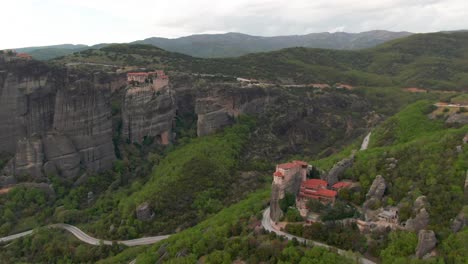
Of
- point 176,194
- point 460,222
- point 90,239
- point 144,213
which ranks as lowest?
point 90,239

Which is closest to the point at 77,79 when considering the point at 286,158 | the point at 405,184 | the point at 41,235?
the point at 41,235

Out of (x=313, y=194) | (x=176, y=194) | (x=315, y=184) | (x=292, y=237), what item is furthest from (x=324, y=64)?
(x=292, y=237)

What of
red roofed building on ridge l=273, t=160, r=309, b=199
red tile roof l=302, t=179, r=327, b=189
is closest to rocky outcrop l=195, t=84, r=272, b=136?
red tile roof l=302, t=179, r=327, b=189

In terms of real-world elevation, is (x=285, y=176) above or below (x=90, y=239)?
above

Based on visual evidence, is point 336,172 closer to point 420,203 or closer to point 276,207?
point 276,207

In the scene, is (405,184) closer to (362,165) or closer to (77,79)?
(362,165)

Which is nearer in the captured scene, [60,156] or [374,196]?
[374,196]

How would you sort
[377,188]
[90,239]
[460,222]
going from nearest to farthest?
[460,222] < [377,188] < [90,239]

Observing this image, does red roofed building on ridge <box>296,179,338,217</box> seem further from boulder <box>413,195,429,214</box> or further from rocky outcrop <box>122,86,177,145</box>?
rocky outcrop <box>122,86,177,145</box>
